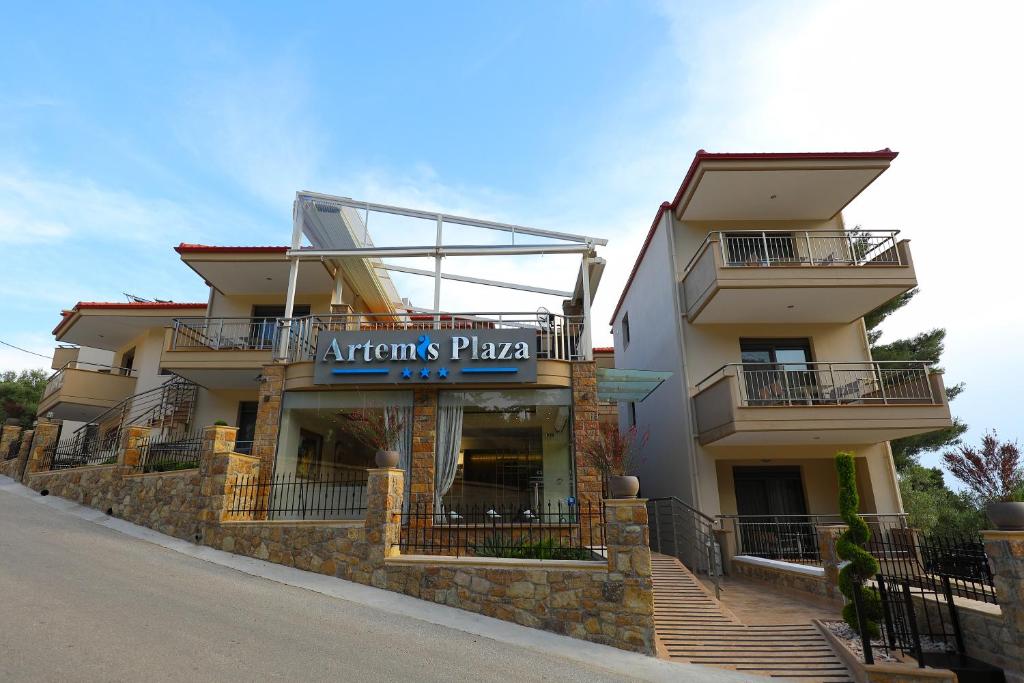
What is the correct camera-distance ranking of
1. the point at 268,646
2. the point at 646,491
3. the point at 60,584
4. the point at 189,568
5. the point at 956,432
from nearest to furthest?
the point at 268,646
the point at 60,584
the point at 189,568
the point at 646,491
the point at 956,432

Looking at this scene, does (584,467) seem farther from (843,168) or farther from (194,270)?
(194,270)

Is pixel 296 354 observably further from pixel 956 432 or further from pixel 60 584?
pixel 956 432

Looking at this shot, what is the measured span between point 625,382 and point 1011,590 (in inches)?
305

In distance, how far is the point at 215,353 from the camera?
47.5ft

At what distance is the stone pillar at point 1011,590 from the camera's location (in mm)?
6309

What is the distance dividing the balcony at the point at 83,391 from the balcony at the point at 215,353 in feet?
17.8

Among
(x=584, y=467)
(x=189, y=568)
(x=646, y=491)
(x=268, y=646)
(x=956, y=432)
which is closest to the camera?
(x=268, y=646)

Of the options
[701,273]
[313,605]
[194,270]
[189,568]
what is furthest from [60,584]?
[701,273]

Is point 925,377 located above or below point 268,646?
above

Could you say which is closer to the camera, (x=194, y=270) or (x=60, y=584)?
(x=60, y=584)

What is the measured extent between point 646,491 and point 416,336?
1000 cm

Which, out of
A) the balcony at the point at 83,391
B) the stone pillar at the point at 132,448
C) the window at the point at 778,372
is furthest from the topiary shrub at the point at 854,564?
the balcony at the point at 83,391

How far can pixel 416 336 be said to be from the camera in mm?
11711

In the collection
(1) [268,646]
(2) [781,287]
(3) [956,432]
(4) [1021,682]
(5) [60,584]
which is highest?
(2) [781,287]
